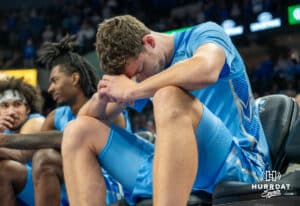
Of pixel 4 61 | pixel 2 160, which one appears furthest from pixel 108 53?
pixel 4 61

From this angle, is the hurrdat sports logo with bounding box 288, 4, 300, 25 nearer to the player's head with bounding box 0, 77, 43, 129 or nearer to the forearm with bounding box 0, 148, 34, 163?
the player's head with bounding box 0, 77, 43, 129

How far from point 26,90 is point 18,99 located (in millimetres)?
96

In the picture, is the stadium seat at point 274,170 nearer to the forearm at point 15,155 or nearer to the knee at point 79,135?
the knee at point 79,135

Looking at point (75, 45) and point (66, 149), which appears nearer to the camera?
point (66, 149)

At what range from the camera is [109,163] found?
2078 mm

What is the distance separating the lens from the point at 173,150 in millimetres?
1565

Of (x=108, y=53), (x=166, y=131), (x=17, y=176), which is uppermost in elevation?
(x=108, y=53)

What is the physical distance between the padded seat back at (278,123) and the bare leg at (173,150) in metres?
0.67

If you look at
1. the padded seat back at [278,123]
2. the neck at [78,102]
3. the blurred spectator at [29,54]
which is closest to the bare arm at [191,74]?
the padded seat back at [278,123]

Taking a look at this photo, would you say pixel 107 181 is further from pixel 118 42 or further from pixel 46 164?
pixel 118 42

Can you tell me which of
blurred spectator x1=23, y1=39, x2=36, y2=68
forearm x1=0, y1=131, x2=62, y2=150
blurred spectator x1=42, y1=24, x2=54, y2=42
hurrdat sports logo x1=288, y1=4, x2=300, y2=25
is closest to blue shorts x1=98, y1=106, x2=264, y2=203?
forearm x1=0, y1=131, x2=62, y2=150

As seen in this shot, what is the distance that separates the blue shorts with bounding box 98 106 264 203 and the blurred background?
6.98 metres

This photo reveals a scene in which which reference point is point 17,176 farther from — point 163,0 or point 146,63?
point 163,0

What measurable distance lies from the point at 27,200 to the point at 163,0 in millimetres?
11514
